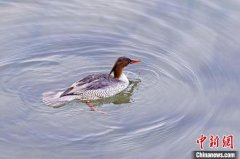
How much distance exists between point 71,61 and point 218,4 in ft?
17.1

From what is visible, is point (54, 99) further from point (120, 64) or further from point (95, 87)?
point (120, 64)

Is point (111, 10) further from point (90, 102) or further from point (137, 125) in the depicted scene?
point (137, 125)

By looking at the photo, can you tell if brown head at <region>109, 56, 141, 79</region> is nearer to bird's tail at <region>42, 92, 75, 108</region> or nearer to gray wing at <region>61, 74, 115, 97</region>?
gray wing at <region>61, 74, 115, 97</region>

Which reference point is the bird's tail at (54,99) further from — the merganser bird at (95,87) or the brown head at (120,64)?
the brown head at (120,64)

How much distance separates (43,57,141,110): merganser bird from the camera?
15176mm

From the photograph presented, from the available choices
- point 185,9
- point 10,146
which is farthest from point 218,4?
point 10,146

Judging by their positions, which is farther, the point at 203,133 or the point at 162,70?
the point at 162,70

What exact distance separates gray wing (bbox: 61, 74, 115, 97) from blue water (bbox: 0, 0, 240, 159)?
0.36 metres

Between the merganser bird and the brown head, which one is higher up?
the brown head

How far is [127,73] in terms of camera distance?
16891mm

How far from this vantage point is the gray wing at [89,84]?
1535cm

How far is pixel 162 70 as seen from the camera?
648 inches

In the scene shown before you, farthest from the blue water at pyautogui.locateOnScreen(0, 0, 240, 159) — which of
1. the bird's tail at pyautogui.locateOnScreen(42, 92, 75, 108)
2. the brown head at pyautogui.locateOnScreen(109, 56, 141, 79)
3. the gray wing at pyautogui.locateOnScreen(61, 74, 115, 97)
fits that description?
the brown head at pyautogui.locateOnScreen(109, 56, 141, 79)

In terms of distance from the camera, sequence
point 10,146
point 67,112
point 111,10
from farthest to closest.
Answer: point 111,10 → point 67,112 → point 10,146
